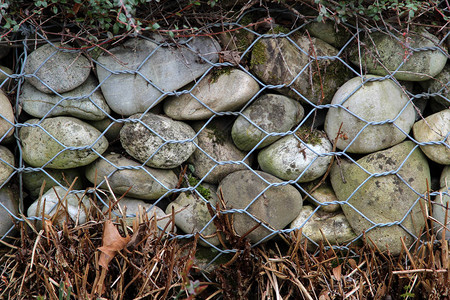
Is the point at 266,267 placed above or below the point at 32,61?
below

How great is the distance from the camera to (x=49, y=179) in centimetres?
146

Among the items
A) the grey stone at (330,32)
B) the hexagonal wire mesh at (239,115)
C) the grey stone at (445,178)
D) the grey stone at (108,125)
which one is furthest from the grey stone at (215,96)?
the grey stone at (445,178)

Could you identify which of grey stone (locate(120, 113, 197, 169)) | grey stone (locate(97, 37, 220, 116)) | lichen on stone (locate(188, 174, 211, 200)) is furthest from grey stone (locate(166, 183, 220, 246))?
grey stone (locate(97, 37, 220, 116))

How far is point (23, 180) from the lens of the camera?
148cm

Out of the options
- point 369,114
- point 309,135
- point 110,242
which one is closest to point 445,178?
point 369,114

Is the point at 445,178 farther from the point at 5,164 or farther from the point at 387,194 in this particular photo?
the point at 5,164

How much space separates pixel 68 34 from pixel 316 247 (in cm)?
104

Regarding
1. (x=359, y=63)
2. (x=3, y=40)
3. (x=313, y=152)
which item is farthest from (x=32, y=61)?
(x=359, y=63)

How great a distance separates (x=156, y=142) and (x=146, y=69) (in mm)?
239

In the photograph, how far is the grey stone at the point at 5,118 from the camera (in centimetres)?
139

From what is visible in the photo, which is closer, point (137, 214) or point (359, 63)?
point (137, 214)

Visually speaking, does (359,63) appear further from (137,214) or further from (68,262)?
(68,262)

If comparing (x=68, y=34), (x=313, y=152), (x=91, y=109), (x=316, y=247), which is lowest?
(x=316, y=247)

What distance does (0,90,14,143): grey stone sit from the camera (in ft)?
4.55
